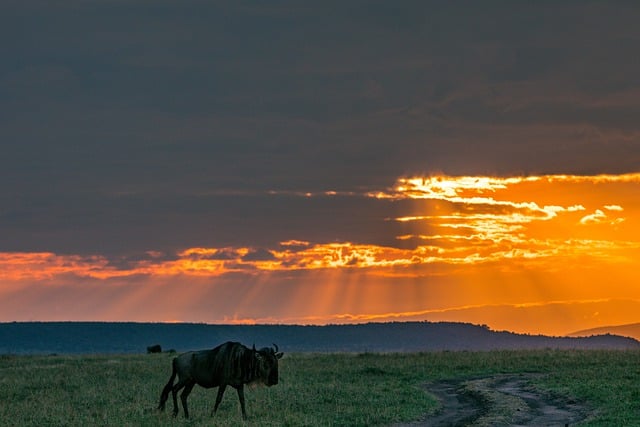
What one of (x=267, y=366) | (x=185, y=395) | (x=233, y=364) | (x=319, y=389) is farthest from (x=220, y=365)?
(x=319, y=389)

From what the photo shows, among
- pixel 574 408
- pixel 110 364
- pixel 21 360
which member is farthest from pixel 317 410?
pixel 21 360

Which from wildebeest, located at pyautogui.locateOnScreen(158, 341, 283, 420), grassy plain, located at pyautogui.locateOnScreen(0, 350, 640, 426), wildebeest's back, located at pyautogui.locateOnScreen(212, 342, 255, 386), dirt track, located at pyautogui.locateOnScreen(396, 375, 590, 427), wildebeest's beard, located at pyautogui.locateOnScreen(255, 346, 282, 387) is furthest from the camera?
wildebeest's back, located at pyautogui.locateOnScreen(212, 342, 255, 386)

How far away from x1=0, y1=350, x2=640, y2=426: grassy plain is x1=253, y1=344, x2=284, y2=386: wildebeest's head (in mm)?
1251

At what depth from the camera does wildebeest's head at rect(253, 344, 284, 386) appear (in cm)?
3522

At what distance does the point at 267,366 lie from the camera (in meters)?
35.2

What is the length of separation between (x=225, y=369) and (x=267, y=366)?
1.63 m

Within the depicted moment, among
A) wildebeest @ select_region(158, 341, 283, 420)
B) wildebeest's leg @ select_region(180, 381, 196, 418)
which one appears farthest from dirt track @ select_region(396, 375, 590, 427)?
wildebeest's leg @ select_region(180, 381, 196, 418)

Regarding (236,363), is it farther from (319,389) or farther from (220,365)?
(319,389)

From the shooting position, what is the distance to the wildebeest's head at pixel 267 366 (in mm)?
35225

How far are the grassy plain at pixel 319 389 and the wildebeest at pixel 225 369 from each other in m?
1.04

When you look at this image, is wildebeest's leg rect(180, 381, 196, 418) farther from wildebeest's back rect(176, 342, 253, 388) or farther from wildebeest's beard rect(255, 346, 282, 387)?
wildebeest's beard rect(255, 346, 282, 387)

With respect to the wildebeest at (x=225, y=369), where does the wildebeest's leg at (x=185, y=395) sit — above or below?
below

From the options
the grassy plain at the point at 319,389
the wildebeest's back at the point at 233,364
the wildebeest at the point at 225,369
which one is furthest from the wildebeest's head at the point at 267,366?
the grassy plain at the point at 319,389

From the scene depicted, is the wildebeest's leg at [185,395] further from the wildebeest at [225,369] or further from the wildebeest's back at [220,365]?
the wildebeest's back at [220,365]
